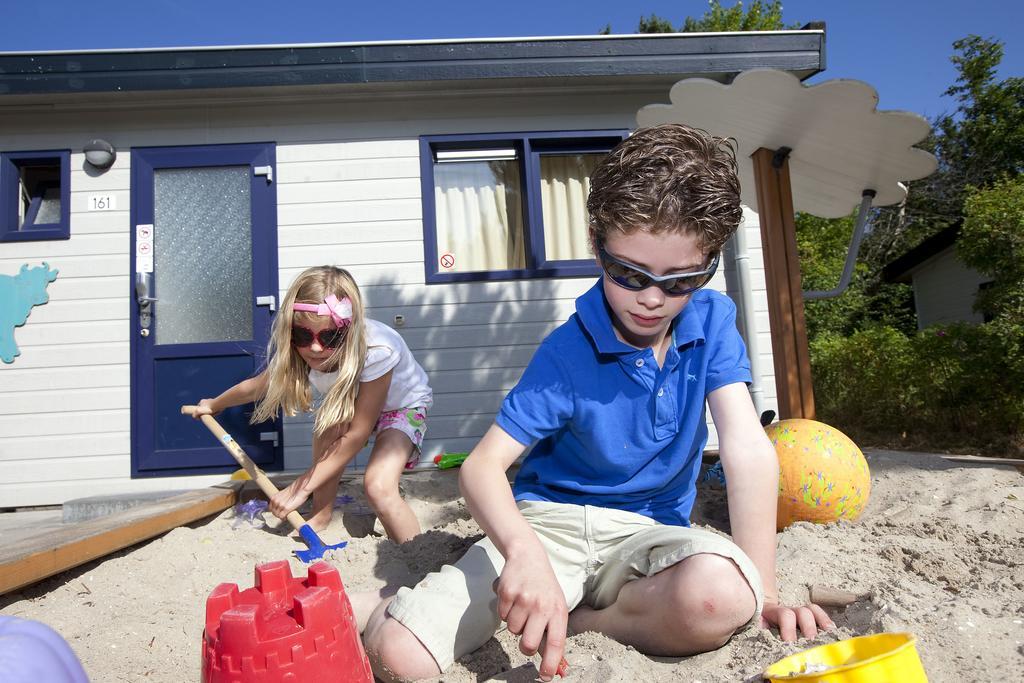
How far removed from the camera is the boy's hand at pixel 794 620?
172 cm

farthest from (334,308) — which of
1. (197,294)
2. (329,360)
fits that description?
(197,294)

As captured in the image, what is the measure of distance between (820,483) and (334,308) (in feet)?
7.22

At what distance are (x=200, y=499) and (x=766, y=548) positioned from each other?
9.21 feet

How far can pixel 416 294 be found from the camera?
613 centimetres

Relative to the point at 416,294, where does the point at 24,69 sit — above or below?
above

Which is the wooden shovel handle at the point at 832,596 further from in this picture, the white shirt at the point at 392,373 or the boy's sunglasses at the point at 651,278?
the white shirt at the point at 392,373

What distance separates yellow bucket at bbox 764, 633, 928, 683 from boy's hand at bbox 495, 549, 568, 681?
41 centimetres

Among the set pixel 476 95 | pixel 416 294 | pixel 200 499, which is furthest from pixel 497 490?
pixel 476 95

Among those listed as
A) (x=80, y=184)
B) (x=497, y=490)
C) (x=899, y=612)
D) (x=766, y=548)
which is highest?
(x=80, y=184)

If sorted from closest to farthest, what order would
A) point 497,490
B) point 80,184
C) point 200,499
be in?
point 497,490
point 200,499
point 80,184

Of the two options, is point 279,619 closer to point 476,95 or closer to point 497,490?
point 497,490

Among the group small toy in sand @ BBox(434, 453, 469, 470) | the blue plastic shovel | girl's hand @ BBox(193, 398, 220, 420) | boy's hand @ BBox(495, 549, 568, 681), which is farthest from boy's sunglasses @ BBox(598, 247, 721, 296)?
small toy in sand @ BBox(434, 453, 469, 470)

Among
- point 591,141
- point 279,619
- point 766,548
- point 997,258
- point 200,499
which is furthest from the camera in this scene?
point 997,258

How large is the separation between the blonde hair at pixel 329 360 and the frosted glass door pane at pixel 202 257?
107 inches
